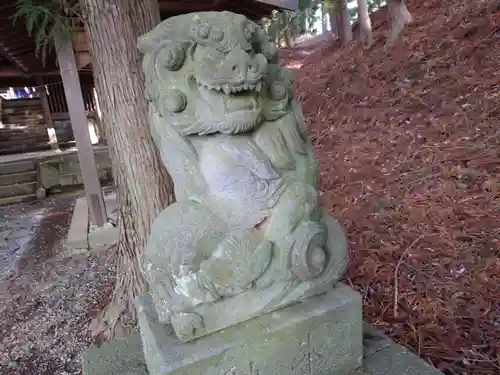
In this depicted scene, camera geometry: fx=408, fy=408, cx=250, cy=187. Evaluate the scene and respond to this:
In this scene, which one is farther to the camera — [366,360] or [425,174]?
[425,174]

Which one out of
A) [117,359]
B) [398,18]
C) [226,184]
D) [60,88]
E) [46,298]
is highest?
[60,88]

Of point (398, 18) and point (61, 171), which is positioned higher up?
point (398, 18)

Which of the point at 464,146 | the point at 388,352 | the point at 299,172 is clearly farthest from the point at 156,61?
the point at 464,146

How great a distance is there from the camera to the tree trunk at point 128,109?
2340mm

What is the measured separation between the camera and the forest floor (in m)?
2.07

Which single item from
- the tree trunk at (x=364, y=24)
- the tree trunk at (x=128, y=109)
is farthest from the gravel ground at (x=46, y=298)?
the tree trunk at (x=364, y=24)

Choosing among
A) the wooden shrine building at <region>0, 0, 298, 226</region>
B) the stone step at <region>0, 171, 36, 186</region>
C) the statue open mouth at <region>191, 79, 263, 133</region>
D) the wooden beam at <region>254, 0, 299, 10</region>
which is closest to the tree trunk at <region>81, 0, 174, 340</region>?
the statue open mouth at <region>191, 79, 263, 133</region>

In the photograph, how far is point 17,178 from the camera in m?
7.05

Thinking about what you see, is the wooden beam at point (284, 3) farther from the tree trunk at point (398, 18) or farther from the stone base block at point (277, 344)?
the stone base block at point (277, 344)

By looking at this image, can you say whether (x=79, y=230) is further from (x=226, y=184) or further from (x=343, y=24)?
(x=343, y=24)

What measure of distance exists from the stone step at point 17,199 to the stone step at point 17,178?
0.29m

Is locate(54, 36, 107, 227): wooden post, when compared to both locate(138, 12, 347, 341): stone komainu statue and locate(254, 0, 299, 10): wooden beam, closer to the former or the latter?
locate(254, 0, 299, 10): wooden beam

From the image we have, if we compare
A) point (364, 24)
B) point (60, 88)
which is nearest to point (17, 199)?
point (60, 88)

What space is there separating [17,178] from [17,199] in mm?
401
